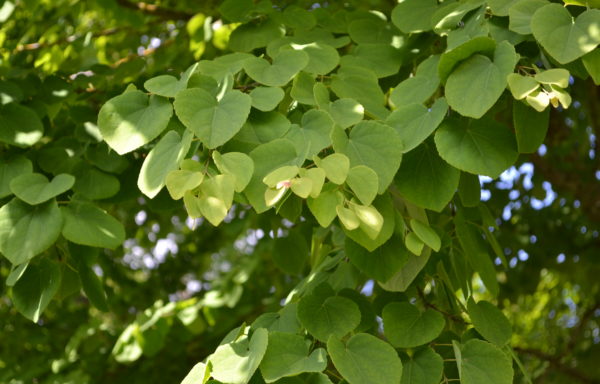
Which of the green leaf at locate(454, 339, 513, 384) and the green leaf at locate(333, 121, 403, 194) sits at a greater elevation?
the green leaf at locate(333, 121, 403, 194)

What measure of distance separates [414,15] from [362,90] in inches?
10.4

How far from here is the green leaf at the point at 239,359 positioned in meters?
1.12

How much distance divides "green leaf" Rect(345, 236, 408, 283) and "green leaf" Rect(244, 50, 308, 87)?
31 centimetres

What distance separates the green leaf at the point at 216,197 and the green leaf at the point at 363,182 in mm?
170

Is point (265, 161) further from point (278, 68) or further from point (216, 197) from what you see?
point (278, 68)

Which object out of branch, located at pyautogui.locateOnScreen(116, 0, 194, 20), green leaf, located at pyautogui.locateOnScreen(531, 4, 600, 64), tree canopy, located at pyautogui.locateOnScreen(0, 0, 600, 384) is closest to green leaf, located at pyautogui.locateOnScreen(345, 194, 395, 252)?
tree canopy, located at pyautogui.locateOnScreen(0, 0, 600, 384)

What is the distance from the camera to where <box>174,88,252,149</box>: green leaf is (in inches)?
45.3

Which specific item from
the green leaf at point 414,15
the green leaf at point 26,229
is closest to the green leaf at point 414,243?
the green leaf at point 414,15

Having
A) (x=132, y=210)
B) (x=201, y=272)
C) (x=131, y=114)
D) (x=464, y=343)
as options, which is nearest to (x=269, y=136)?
(x=131, y=114)

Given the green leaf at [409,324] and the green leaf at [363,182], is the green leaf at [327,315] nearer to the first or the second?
the green leaf at [409,324]

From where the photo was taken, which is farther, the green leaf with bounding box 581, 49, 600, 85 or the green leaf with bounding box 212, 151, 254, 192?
the green leaf with bounding box 581, 49, 600, 85

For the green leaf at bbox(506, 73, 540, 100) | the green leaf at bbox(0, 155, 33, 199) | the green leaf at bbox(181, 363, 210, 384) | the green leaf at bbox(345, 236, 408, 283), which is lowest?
→ the green leaf at bbox(345, 236, 408, 283)

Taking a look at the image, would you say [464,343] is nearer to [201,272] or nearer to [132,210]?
[132,210]

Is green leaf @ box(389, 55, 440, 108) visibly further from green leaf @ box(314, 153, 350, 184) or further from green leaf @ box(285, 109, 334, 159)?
green leaf @ box(314, 153, 350, 184)
